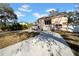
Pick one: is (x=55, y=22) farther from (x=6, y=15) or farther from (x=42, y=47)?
(x=6, y=15)

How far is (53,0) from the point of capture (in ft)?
7.42

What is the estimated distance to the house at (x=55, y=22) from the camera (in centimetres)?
229

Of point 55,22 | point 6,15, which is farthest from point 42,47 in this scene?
point 6,15

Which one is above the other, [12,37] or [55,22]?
[55,22]

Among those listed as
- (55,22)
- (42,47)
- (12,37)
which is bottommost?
(42,47)

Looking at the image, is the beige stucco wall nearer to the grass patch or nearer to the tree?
the grass patch

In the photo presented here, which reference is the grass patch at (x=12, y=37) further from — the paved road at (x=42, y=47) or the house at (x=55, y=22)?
the house at (x=55, y=22)

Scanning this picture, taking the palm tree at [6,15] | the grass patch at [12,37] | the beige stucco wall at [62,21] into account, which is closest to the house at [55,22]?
the beige stucco wall at [62,21]

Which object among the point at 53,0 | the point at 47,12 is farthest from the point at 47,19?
the point at 53,0

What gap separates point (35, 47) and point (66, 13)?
1.78 feet

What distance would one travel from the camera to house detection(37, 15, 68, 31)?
7.52 ft

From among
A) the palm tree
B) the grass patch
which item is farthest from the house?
the palm tree

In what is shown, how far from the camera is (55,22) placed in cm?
231

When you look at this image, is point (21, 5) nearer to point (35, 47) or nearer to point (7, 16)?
point (7, 16)
